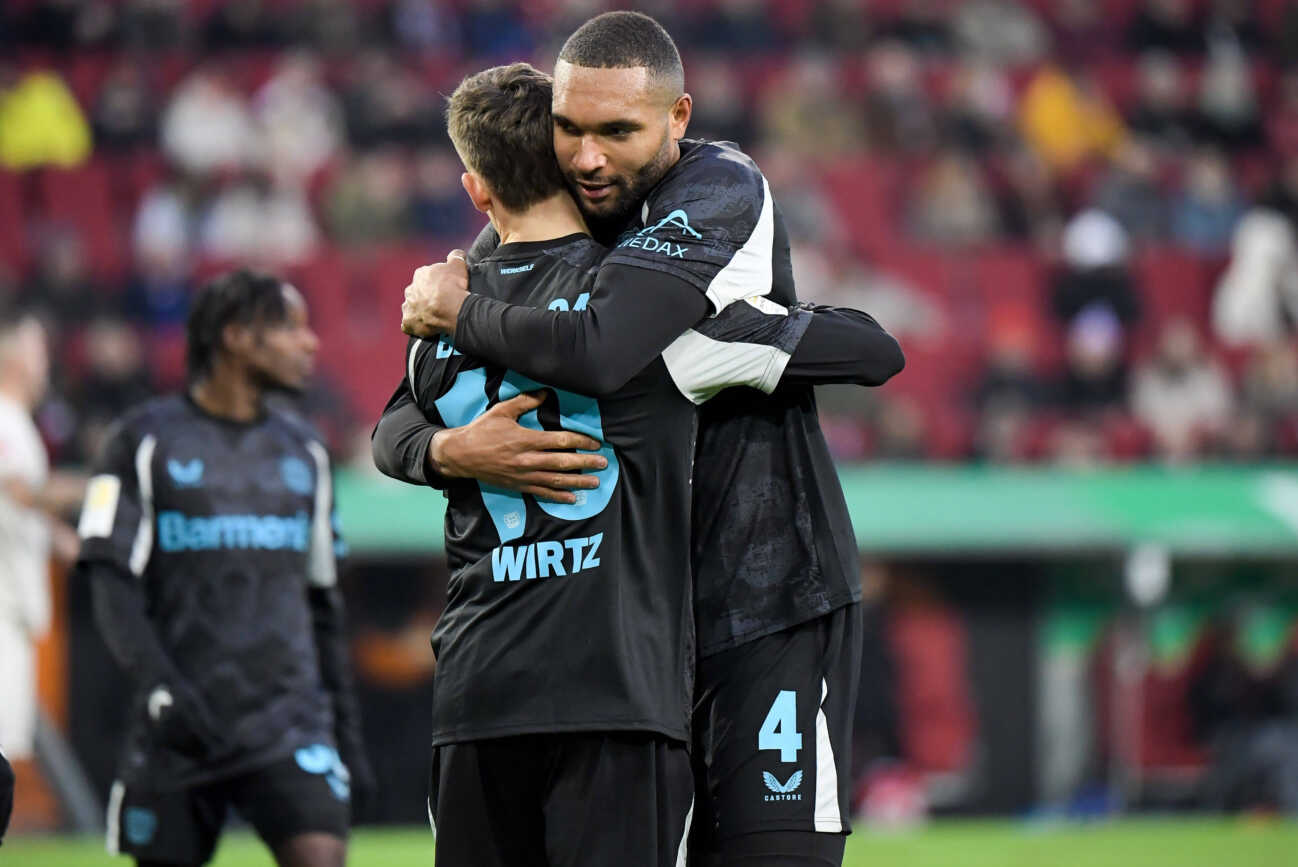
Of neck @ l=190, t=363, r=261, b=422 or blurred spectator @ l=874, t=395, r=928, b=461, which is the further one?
blurred spectator @ l=874, t=395, r=928, b=461

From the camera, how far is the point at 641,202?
12.0 ft

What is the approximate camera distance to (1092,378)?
13.1 metres

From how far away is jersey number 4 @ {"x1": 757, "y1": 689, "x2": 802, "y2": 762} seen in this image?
3.71m

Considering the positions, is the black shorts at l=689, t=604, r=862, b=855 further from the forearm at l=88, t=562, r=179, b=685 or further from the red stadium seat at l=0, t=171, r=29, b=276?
the red stadium seat at l=0, t=171, r=29, b=276

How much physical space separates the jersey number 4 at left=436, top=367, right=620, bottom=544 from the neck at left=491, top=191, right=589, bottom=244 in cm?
28

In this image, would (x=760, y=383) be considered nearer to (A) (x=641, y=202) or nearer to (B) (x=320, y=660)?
(A) (x=641, y=202)

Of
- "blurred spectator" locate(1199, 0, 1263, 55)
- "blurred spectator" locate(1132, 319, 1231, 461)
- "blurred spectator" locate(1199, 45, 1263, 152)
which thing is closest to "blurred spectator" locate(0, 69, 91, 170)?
"blurred spectator" locate(1132, 319, 1231, 461)

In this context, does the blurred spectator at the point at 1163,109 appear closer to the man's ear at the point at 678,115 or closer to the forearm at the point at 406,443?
the man's ear at the point at 678,115

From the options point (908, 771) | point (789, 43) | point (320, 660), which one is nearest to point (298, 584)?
point (320, 660)

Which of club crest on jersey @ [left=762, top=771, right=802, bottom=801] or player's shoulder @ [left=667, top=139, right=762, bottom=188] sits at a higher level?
player's shoulder @ [left=667, top=139, right=762, bottom=188]

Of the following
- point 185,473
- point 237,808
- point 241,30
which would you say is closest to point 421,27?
point 241,30

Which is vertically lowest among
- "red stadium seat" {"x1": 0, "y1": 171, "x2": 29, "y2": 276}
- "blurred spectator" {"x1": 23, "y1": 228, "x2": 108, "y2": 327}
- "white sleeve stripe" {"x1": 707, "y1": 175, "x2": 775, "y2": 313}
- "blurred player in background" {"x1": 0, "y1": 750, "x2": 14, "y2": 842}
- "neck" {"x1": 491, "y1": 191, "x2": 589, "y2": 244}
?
"blurred player in background" {"x1": 0, "y1": 750, "x2": 14, "y2": 842}

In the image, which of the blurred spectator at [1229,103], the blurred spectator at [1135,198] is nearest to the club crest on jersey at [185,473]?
the blurred spectator at [1135,198]

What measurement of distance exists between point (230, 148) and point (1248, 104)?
369 inches
